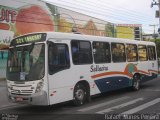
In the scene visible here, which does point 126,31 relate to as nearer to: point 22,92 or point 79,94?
point 79,94

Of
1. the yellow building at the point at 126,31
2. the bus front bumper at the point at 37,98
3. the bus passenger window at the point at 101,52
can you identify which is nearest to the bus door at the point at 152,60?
the bus passenger window at the point at 101,52

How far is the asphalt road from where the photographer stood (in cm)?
1056

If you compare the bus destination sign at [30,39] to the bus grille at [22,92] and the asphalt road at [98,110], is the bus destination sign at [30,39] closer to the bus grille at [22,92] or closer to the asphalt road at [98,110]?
the bus grille at [22,92]

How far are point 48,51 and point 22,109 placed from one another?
2.71 metres

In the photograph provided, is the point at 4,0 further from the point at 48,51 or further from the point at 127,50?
the point at 48,51

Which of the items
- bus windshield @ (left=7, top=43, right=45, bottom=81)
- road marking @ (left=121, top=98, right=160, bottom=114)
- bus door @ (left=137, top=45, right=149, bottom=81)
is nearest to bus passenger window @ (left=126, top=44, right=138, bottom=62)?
bus door @ (left=137, top=45, right=149, bottom=81)

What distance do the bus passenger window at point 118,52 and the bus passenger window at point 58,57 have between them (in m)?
3.65

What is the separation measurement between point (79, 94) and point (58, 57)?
1.83m

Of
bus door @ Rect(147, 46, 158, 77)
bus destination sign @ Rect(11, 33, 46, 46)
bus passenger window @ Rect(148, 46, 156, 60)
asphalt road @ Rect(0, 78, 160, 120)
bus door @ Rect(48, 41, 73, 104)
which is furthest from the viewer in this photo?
bus passenger window @ Rect(148, 46, 156, 60)

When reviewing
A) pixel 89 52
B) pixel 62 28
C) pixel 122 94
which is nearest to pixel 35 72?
pixel 89 52

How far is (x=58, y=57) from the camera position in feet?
39.5

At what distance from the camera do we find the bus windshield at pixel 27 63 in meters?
11.5

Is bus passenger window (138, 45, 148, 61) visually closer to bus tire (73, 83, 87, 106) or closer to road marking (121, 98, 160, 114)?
road marking (121, 98, 160, 114)

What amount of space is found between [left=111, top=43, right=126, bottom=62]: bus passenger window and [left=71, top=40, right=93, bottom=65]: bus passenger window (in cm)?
202
